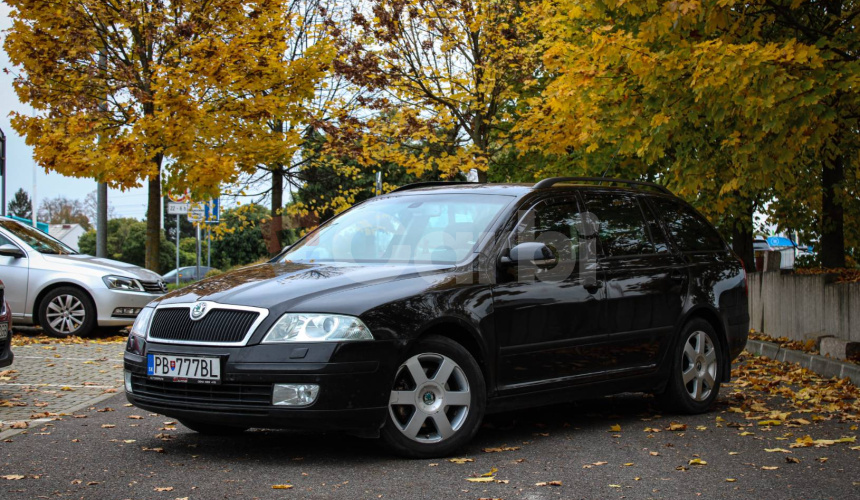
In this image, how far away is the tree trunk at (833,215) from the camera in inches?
618

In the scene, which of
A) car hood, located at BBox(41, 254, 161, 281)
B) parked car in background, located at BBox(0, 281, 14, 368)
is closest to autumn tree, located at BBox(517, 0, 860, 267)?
parked car in background, located at BBox(0, 281, 14, 368)

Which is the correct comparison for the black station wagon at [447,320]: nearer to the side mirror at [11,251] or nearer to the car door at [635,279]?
the car door at [635,279]

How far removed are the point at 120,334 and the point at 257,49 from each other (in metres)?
5.68

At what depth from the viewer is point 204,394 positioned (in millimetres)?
5867

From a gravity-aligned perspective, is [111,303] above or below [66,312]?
above

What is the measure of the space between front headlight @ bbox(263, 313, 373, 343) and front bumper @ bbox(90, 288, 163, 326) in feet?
30.5

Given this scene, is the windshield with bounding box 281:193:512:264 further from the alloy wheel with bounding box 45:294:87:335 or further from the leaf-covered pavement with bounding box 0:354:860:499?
the alloy wheel with bounding box 45:294:87:335

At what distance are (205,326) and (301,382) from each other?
2.24 feet

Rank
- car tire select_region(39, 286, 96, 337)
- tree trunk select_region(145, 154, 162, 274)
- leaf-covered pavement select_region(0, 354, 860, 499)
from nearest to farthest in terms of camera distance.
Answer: leaf-covered pavement select_region(0, 354, 860, 499) < car tire select_region(39, 286, 96, 337) < tree trunk select_region(145, 154, 162, 274)

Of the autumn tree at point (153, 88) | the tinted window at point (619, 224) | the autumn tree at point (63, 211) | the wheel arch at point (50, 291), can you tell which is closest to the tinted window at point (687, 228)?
the tinted window at point (619, 224)

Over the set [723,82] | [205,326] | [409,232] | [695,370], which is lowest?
[695,370]

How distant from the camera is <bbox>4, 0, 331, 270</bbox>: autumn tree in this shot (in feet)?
57.6

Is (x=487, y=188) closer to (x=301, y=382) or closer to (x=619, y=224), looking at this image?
(x=619, y=224)

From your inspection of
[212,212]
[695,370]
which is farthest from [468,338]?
[212,212]
